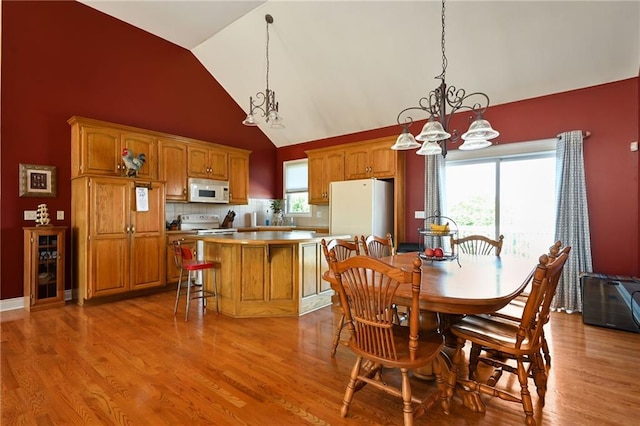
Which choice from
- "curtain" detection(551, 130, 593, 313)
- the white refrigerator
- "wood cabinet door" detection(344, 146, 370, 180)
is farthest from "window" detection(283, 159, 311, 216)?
"curtain" detection(551, 130, 593, 313)

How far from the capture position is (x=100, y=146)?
416 cm

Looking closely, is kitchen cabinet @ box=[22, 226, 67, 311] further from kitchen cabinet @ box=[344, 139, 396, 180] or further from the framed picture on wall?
kitchen cabinet @ box=[344, 139, 396, 180]

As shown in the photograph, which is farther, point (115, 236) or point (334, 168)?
point (334, 168)

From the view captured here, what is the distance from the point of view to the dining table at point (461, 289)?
1.57 m

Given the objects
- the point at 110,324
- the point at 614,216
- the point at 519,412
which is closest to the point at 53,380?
the point at 110,324

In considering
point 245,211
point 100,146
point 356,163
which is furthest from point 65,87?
point 356,163

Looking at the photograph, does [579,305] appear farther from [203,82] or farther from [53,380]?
[203,82]

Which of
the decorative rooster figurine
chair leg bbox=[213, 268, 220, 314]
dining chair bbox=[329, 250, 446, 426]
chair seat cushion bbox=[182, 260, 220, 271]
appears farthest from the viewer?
the decorative rooster figurine

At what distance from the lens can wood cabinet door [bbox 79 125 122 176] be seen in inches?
158

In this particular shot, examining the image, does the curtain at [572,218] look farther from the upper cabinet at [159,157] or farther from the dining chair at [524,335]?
the upper cabinet at [159,157]

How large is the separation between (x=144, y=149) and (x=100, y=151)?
0.58 m

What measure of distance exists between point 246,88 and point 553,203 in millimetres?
5203

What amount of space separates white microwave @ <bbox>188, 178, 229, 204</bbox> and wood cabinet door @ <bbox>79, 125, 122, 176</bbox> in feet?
3.74

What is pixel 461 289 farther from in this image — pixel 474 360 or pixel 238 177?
pixel 238 177
